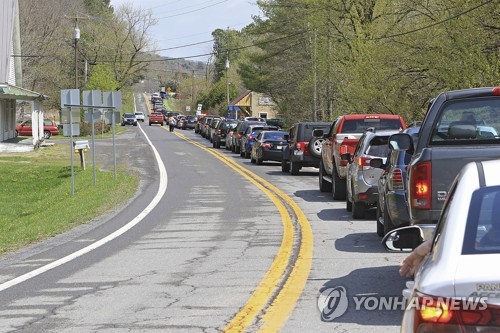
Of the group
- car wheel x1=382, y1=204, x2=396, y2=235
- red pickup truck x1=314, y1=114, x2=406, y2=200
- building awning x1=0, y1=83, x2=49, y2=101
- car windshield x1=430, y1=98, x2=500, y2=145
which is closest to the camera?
car windshield x1=430, y1=98, x2=500, y2=145

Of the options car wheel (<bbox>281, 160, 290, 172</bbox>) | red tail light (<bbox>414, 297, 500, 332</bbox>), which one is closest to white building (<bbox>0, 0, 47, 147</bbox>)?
car wheel (<bbox>281, 160, 290, 172</bbox>)

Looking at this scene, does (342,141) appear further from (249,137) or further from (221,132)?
(221,132)

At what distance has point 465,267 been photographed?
13.0ft

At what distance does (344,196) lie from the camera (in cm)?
2189

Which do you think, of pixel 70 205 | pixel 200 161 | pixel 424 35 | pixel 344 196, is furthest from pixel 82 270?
pixel 200 161

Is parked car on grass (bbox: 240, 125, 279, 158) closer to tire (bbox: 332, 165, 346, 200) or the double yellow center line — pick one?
tire (bbox: 332, 165, 346, 200)

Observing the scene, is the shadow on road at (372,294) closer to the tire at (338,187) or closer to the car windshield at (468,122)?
the car windshield at (468,122)

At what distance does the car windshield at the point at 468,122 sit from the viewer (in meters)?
10.2

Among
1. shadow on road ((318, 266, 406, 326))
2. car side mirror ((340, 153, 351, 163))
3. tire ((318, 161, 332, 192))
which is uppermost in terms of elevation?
car side mirror ((340, 153, 351, 163))

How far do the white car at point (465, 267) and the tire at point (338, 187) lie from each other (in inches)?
665

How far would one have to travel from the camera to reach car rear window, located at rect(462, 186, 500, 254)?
13.7ft

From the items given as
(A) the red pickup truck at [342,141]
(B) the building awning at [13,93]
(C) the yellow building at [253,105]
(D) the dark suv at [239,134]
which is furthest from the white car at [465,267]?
(C) the yellow building at [253,105]

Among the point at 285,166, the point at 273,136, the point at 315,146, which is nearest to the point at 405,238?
the point at 315,146

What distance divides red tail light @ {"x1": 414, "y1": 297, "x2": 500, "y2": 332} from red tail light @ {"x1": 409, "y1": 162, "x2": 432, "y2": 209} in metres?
5.41
